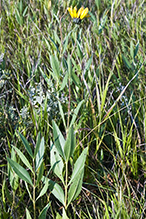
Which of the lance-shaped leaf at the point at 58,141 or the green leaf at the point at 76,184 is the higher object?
the lance-shaped leaf at the point at 58,141

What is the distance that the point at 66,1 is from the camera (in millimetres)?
2045

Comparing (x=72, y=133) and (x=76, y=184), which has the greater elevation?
(x=72, y=133)

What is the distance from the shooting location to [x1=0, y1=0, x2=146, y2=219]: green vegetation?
0.71 metres

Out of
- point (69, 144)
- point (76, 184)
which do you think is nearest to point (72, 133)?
point (69, 144)

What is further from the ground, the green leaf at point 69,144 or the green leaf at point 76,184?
the green leaf at point 69,144

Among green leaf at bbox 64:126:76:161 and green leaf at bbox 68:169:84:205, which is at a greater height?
green leaf at bbox 64:126:76:161

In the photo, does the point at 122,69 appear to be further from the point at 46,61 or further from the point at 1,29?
the point at 1,29

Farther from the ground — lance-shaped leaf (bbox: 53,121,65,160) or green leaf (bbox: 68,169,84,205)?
lance-shaped leaf (bbox: 53,121,65,160)

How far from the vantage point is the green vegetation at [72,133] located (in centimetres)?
71

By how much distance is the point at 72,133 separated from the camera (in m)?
0.67

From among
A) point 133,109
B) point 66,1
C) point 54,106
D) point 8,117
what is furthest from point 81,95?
point 66,1

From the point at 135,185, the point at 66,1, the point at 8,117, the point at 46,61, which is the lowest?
the point at 135,185

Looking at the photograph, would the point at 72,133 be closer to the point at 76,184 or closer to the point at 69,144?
the point at 69,144

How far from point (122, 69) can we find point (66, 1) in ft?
3.15
